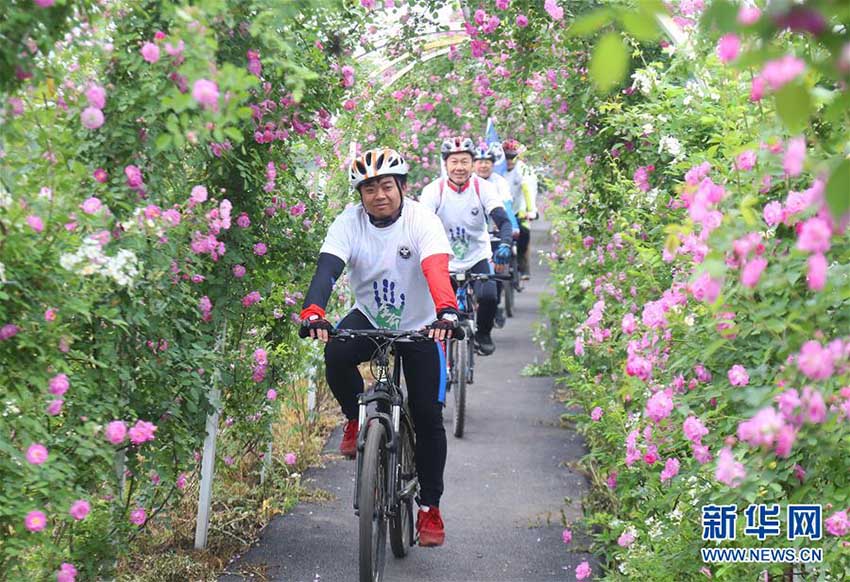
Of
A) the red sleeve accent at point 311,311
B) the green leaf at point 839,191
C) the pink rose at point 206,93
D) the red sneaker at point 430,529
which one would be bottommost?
the red sneaker at point 430,529

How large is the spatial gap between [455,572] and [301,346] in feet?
6.76

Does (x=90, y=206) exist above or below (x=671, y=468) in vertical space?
above

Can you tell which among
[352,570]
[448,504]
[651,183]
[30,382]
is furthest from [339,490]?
[30,382]

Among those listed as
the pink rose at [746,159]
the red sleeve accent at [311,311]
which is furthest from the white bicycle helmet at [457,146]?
the pink rose at [746,159]

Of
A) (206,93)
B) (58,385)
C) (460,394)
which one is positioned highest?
(206,93)

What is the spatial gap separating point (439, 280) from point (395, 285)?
1.19 feet

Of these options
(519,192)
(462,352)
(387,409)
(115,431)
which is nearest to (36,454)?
(115,431)

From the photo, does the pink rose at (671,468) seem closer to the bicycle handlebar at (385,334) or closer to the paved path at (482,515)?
the bicycle handlebar at (385,334)

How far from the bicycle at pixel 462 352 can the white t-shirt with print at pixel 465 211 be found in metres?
0.18

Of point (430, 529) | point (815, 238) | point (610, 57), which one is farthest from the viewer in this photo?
point (430, 529)

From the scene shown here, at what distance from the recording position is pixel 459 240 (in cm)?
970

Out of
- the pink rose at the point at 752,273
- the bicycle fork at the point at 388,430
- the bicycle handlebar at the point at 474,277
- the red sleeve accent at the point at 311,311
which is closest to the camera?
the pink rose at the point at 752,273

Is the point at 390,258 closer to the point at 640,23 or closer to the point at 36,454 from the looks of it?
the point at 36,454

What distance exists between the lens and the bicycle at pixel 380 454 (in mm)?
4866
